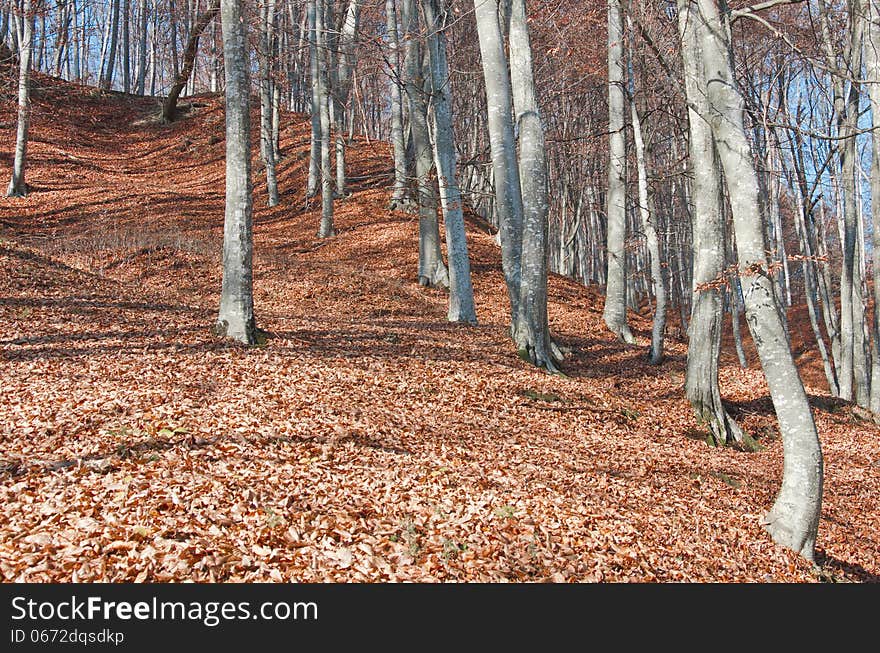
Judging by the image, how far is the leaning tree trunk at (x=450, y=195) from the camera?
41.7 ft

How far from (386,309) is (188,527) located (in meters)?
9.95

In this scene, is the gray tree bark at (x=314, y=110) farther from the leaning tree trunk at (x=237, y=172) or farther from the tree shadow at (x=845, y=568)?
the tree shadow at (x=845, y=568)

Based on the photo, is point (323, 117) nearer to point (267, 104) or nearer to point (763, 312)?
point (267, 104)

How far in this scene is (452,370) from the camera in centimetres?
988

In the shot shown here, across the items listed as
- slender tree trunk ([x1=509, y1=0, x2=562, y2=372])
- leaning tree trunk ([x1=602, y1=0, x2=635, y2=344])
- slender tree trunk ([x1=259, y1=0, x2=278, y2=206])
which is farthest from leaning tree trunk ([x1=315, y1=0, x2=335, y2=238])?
slender tree trunk ([x1=509, y1=0, x2=562, y2=372])

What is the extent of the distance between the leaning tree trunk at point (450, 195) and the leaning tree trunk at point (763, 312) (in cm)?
696

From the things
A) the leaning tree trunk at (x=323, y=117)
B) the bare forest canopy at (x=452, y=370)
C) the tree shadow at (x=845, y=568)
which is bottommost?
the tree shadow at (x=845, y=568)

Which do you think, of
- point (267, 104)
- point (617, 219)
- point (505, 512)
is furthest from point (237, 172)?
point (267, 104)

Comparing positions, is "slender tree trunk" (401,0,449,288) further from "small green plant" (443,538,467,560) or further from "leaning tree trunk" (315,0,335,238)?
"small green plant" (443,538,467,560)

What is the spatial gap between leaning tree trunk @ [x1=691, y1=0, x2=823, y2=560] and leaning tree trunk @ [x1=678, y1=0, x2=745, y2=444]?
3393 millimetres

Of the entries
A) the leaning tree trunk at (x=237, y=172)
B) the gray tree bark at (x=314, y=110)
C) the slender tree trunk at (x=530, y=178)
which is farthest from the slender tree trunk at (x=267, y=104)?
the leaning tree trunk at (x=237, y=172)

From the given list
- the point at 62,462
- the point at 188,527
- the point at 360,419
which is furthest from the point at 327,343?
the point at 188,527

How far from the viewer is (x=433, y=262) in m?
16.5

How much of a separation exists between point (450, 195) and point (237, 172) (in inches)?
190
